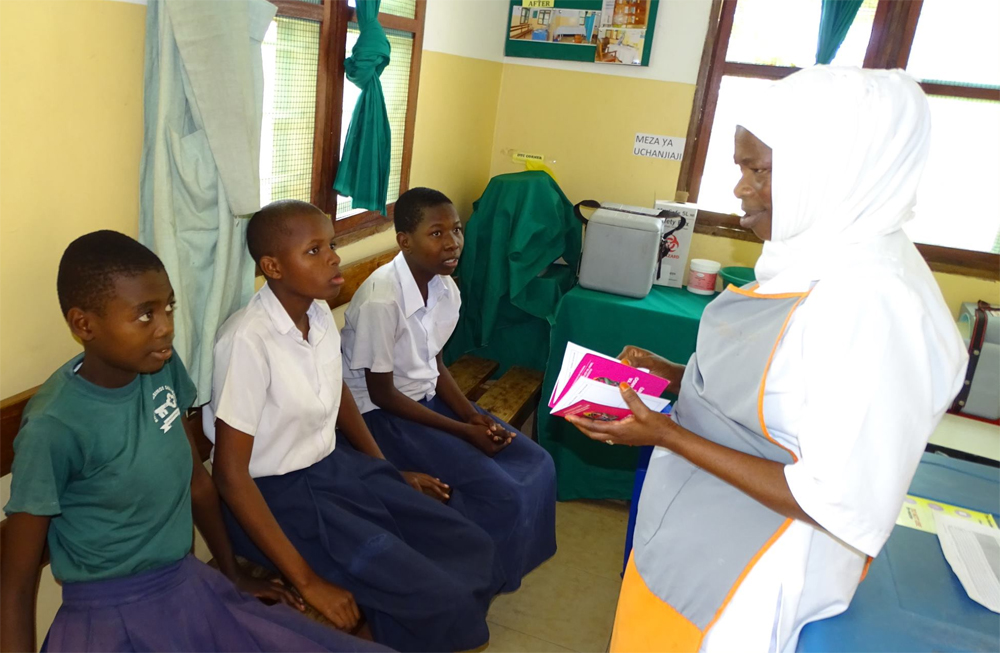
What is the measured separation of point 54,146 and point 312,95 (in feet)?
3.34

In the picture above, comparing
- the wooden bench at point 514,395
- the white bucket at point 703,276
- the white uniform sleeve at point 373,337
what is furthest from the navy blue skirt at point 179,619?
the white bucket at point 703,276

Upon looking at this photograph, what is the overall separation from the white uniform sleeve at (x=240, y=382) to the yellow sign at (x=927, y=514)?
155 cm

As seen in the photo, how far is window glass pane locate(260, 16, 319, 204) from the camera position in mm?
2102

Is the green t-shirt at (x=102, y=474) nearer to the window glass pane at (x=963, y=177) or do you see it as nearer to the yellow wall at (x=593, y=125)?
the yellow wall at (x=593, y=125)

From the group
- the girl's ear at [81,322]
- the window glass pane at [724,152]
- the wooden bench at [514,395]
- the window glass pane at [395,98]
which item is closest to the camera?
the girl's ear at [81,322]

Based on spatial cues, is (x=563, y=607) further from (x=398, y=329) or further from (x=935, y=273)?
(x=935, y=273)

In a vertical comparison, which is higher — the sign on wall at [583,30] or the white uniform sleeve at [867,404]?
Result: the sign on wall at [583,30]

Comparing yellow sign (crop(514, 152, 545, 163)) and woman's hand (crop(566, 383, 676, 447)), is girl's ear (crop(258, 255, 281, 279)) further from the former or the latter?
yellow sign (crop(514, 152, 545, 163))

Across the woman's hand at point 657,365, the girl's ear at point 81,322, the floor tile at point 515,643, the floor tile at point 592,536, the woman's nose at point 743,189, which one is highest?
the woman's nose at point 743,189

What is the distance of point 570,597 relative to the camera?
2566 mm

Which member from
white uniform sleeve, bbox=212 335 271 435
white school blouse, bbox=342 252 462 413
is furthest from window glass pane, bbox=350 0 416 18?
white uniform sleeve, bbox=212 335 271 435

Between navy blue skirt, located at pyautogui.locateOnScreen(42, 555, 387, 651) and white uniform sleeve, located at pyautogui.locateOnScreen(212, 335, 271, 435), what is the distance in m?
0.32

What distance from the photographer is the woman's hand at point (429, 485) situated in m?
2.11

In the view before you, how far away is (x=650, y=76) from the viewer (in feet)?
11.6
